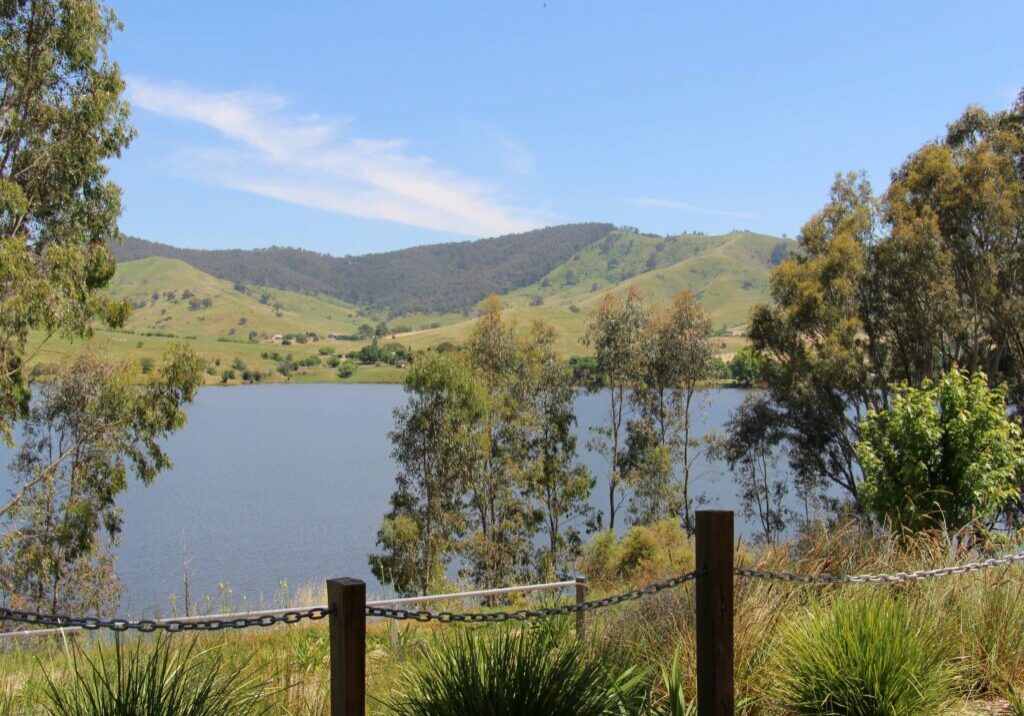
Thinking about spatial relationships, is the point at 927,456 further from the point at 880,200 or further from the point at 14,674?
the point at 880,200

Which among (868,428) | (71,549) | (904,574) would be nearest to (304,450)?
(71,549)

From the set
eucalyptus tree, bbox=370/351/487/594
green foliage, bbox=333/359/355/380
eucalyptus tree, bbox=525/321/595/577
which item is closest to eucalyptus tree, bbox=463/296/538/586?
eucalyptus tree, bbox=525/321/595/577

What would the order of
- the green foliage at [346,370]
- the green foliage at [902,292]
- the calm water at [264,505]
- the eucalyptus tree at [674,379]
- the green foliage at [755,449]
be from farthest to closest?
the green foliage at [346,370] < the eucalyptus tree at [674,379] < the calm water at [264,505] < the green foliage at [755,449] < the green foliage at [902,292]

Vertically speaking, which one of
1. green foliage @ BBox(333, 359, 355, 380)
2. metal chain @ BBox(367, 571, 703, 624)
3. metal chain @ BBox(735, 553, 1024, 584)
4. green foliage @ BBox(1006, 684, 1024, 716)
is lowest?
green foliage @ BBox(1006, 684, 1024, 716)

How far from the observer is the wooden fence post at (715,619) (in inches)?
158

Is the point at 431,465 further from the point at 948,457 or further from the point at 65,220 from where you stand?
the point at 948,457

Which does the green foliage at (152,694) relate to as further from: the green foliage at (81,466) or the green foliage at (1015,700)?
the green foliage at (81,466)

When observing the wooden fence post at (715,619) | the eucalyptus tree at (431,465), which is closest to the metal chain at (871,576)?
the wooden fence post at (715,619)

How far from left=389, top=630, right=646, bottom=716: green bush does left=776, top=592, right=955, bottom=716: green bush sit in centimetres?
92

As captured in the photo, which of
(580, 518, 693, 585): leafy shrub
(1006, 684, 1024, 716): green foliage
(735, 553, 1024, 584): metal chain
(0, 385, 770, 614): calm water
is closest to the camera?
(1006, 684, 1024, 716): green foliage

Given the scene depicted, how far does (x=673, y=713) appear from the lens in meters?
4.16

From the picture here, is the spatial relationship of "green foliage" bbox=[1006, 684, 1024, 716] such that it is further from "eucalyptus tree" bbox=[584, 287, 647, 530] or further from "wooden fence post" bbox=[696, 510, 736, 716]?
"eucalyptus tree" bbox=[584, 287, 647, 530]

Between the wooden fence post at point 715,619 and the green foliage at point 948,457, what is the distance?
6350 mm

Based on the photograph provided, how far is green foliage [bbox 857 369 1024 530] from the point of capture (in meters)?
9.84
